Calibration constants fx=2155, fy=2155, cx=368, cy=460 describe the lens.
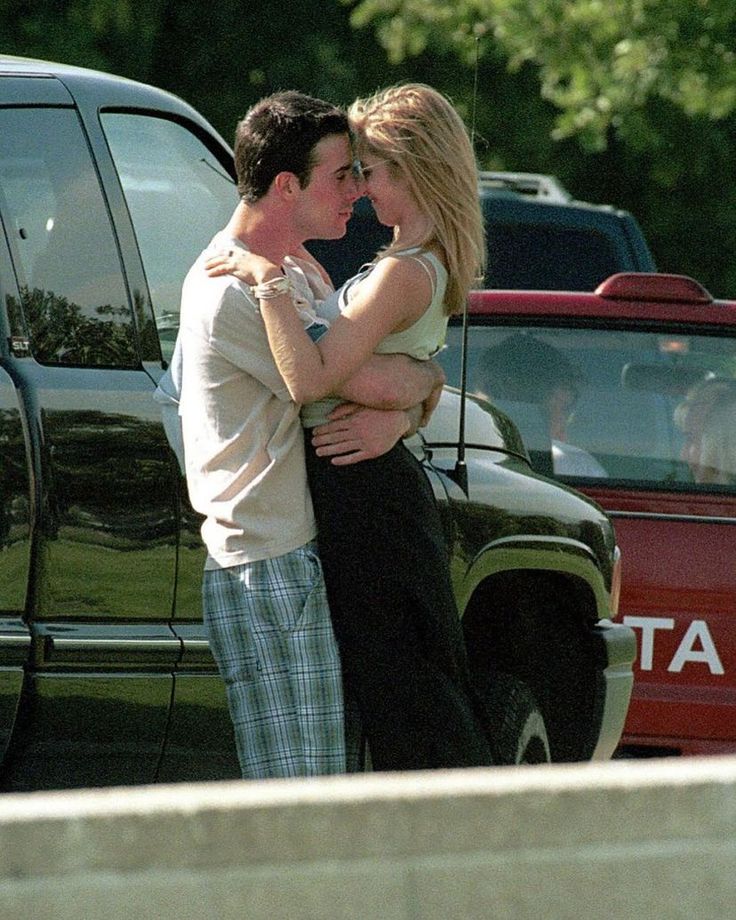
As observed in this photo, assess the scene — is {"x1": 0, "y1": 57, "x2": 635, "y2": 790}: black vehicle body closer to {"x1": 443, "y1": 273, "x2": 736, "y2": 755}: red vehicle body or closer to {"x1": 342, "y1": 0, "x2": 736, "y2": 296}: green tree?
{"x1": 443, "y1": 273, "x2": 736, "y2": 755}: red vehicle body

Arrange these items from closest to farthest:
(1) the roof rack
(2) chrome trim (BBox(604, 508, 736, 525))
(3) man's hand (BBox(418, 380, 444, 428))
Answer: (3) man's hand (BBox(418, 380, 444, 428)), (2) chrome trim (BBox(604, 508, 736, 525)), (1) the roof rack

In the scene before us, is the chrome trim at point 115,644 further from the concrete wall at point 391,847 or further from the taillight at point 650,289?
the taillight at point 650,289

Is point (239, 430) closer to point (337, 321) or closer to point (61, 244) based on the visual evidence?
point (337, 321)

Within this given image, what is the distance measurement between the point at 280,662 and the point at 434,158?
995mm

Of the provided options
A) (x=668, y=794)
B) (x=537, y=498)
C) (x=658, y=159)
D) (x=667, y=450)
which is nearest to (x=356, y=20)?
(x=658, y=159)

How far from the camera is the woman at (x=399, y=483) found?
4047 millimetres

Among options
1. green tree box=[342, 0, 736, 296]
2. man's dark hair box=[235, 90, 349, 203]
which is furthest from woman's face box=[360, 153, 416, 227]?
green tree box=[342, 0, 736, 296]

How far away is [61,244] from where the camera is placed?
14.2 ft

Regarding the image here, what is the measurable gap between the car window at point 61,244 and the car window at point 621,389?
2.62 meters

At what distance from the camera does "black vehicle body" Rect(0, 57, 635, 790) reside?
4113mm

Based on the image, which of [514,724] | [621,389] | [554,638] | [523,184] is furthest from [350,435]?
[523,184]

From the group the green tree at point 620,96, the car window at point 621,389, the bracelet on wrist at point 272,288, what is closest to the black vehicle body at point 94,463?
the bracelet on wrist at point 272,288

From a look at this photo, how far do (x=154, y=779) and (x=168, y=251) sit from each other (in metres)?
1.14

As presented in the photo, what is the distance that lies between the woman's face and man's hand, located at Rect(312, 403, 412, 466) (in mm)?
372
